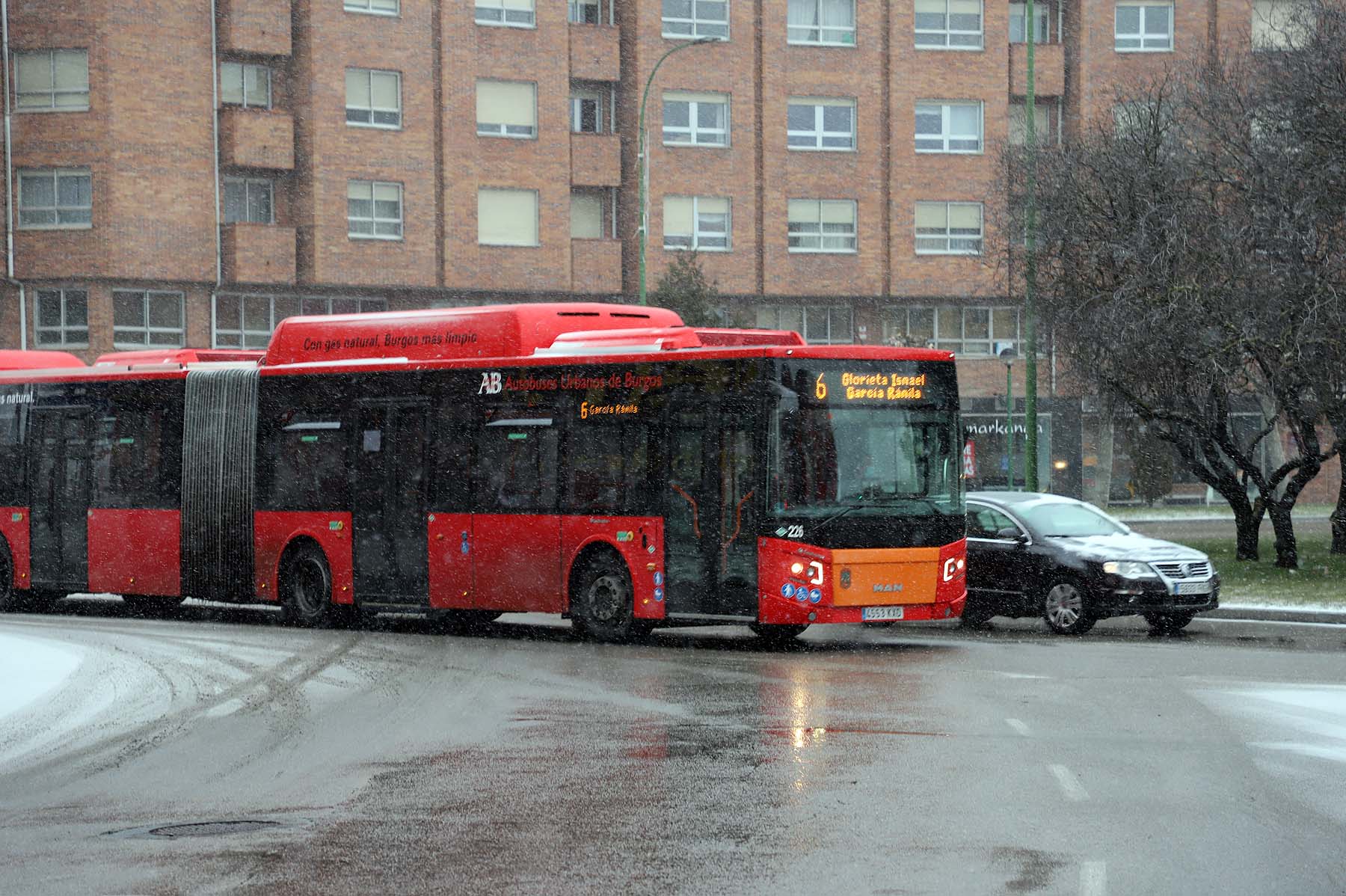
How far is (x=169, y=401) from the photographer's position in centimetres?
2419

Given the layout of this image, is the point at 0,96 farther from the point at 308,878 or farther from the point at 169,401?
the point at 308,878

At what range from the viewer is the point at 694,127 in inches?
2217

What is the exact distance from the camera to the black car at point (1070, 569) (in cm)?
2072

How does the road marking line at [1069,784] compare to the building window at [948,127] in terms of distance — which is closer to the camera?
the road marking line at [1069,784]

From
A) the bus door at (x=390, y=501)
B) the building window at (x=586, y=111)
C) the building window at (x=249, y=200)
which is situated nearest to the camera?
the bus door at (x=390, y=501)

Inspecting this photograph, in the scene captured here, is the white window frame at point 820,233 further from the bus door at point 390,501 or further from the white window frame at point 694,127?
the bus door at point 390,501

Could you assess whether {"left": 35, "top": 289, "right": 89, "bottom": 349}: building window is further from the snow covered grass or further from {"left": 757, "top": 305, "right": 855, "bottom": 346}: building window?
the snow covered grass

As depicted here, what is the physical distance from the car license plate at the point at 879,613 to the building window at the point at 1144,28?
43778 mm

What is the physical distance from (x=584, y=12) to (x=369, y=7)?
21.3 feet

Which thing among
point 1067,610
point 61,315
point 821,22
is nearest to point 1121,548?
point 1067,610

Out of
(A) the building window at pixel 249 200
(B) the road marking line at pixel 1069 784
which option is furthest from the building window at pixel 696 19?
(B) the road marking line at pixel 1069 784

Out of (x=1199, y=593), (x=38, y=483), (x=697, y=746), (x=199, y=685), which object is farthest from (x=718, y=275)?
(x=697, y=746)

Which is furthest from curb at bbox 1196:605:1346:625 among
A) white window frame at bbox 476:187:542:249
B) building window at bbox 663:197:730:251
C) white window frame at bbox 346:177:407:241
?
building window at bbox 663:197:730:251

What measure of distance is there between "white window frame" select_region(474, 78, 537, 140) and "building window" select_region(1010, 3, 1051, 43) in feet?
49.7
